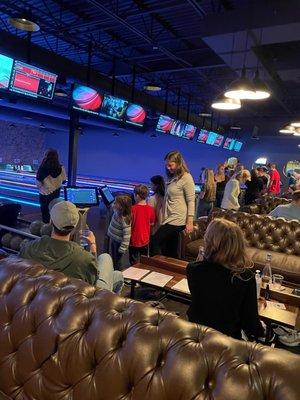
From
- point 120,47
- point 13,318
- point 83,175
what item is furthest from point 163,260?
point 83,175

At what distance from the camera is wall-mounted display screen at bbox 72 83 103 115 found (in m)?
5.44

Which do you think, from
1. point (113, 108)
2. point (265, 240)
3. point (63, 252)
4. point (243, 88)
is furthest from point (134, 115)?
Answer: point (63, 252)

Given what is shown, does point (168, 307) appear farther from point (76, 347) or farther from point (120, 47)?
point (120, 47)

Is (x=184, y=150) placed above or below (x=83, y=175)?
above

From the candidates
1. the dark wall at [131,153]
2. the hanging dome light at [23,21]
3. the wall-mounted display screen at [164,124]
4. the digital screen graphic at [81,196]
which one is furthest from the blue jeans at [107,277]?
the dark wall at [131,153]

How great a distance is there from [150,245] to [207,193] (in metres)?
2.97

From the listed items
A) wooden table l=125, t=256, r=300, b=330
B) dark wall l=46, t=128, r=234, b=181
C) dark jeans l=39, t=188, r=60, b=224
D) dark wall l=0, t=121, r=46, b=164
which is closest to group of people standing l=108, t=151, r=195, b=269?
wooden table l=125, t=256, r=300, b=330

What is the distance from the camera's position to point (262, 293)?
246cm

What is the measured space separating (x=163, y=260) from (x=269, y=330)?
1.17 meters

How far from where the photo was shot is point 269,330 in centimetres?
219

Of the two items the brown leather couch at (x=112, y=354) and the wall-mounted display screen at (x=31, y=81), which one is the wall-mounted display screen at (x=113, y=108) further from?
the brown leather couch at (x=112, y=354)

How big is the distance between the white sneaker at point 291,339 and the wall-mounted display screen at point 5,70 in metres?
4.20

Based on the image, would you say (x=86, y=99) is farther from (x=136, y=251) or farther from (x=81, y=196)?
(x=136, y=251)

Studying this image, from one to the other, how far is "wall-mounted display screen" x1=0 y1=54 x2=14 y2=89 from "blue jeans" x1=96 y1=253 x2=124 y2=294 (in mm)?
3083
